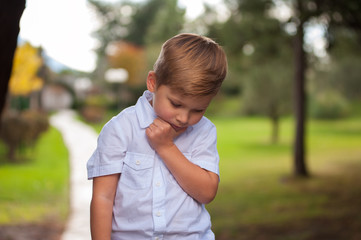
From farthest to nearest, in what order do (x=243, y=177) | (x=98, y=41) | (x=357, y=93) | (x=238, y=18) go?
(x=98, y=41) < (x=357, y=93) < (x=243, y=177) < (x=238, y=18)

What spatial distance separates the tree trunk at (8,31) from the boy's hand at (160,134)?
1.04 m

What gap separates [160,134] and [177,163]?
0.34 feet

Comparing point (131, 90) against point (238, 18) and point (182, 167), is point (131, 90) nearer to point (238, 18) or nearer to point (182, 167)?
point (238, 18)

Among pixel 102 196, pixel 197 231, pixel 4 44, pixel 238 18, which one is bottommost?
pixel 197 231

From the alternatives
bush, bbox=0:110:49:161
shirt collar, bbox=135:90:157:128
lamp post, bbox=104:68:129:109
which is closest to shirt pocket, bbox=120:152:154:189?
shirt collar, bbox=135:90:157:128

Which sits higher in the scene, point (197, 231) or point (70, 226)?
point (197, 231)

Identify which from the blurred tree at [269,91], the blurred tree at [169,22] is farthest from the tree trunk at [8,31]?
the blurred tree at [169,22]

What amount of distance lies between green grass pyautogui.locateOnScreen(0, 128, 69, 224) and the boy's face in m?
4.83

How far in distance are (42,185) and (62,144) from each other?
572 cm

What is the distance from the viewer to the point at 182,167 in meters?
1.27

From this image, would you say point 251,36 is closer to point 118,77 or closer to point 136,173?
point 136,173

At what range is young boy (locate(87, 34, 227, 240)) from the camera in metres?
1.25

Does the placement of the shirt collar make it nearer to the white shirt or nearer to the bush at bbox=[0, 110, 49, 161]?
the white shirt

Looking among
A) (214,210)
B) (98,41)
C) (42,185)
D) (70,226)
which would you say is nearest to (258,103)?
(214,210)
